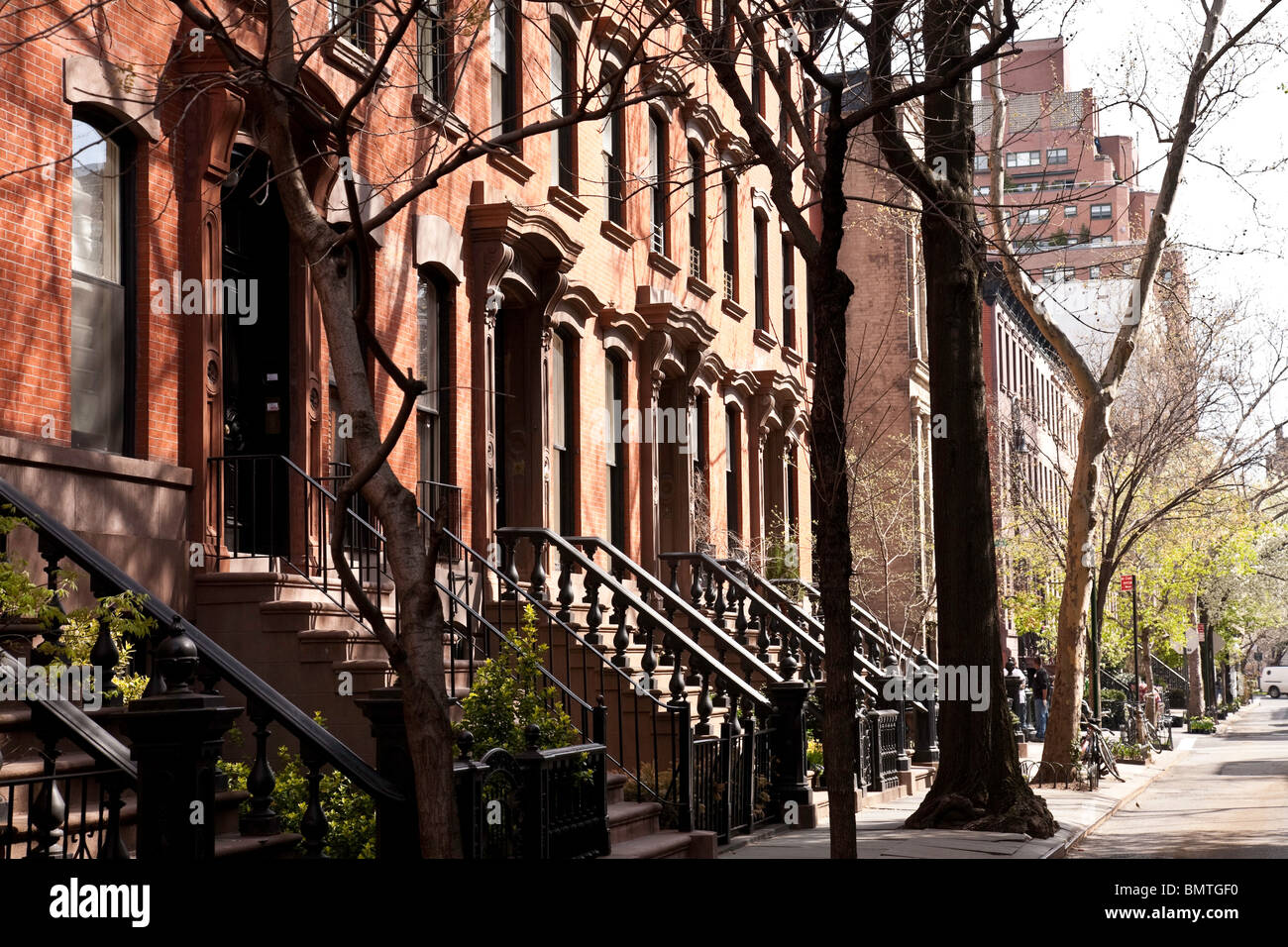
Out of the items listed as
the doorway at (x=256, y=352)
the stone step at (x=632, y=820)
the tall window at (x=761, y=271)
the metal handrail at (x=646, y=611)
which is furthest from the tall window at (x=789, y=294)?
the stone step at (x=632, y=820)

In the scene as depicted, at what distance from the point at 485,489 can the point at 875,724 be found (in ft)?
18.7

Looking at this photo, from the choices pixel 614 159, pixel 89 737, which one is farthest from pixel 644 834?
pixel 614 159

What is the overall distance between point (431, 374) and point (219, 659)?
7801 millimetres

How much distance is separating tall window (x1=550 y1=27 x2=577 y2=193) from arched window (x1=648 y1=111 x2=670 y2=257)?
3.00m

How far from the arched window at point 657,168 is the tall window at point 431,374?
685 cm

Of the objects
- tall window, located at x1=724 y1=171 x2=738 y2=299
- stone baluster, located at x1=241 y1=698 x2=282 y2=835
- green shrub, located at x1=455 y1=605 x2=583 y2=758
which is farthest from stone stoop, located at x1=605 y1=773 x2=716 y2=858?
tall window, located at x1=724 y1=171 x2=738 y2=299

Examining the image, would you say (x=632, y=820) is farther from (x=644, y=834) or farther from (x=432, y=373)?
(x=432, y=373)

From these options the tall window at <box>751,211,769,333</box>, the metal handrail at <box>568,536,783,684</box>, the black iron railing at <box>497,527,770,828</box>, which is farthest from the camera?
the tall window at <box>751,211,769,333</box>

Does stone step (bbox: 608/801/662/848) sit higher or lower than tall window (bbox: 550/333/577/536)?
lower

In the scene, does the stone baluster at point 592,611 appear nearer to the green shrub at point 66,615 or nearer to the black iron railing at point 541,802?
the black iron railing at point 541,802

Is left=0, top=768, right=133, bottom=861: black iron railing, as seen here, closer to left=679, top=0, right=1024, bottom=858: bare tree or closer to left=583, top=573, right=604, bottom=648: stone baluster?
left=679, top=0, right=1024, bottom=858: bare tree

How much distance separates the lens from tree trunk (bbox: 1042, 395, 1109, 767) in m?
23.0
